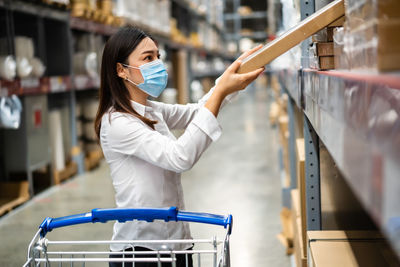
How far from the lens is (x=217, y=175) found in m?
6.38

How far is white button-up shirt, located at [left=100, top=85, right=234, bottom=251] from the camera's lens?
66.2 inches

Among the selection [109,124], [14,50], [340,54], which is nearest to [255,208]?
[14,50]

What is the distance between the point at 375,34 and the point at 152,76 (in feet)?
4.18

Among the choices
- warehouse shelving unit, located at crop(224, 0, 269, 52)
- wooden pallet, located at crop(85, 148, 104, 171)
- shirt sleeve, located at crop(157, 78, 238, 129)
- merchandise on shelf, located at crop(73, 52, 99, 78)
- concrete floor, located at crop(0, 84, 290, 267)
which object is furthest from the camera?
warehouse shelving unit, located at crop(224, 0, 269, 52)

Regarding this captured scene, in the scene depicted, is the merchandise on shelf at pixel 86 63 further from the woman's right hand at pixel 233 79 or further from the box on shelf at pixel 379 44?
the box on shelf at pixel 379 44

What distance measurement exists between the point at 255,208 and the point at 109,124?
3.11 m

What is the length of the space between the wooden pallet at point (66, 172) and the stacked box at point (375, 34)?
17.6 ft

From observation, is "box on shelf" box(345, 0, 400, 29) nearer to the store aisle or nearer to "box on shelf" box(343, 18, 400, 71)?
"box on shelf" box(343, 18, 400, 71)

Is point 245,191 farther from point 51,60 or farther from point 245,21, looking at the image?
point 245,21

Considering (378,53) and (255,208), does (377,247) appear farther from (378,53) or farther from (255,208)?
(255,208)

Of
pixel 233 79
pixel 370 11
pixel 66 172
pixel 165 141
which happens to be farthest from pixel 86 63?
pixel 370 11

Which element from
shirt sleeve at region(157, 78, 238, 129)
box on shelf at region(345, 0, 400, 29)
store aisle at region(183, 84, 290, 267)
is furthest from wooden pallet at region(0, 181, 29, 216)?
box on shelf at region(345, 0, 400, 29)

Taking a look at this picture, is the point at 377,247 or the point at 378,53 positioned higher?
the point at 378,53

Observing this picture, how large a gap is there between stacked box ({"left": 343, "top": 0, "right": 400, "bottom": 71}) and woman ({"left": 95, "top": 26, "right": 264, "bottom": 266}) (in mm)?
733
